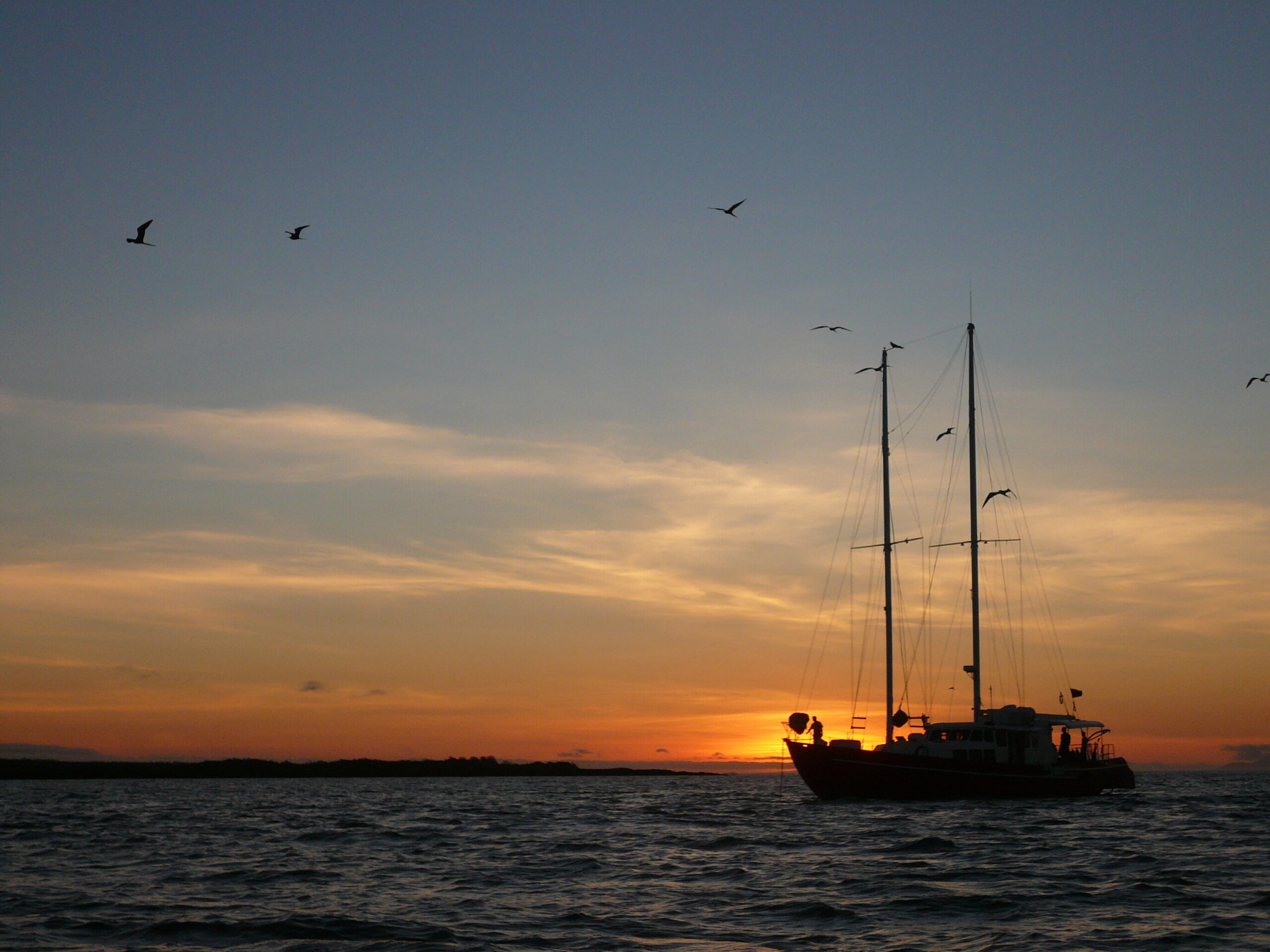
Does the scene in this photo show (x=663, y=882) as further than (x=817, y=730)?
No

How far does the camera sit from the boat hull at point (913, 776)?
2420 inches

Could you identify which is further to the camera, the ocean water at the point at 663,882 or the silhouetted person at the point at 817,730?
the silhouetted person at the point at 817,730

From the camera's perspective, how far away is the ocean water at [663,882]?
24.7 meters

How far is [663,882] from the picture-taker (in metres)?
33.5

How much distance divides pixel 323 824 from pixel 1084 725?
45296mm

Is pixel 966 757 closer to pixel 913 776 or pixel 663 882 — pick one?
pixel 913 776

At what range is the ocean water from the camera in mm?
24688

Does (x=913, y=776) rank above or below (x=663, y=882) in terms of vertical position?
above

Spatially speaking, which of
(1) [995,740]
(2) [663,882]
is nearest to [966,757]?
(1) [995,740]

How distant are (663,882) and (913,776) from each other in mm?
31687

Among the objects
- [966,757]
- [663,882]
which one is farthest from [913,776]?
[663,882]

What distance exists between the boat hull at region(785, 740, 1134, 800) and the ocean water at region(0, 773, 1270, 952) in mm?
1309

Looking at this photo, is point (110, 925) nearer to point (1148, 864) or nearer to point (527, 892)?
point (527, 892)

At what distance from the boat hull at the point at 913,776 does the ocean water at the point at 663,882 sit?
51.5 inches
